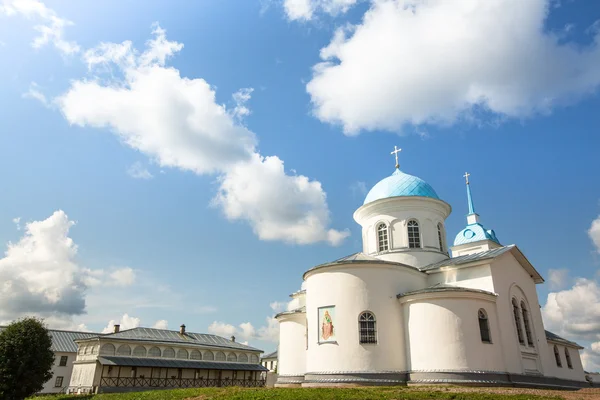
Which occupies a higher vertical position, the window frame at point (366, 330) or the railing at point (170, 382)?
the window frame at point (366, 330)

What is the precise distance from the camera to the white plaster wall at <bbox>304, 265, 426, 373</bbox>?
753 inches

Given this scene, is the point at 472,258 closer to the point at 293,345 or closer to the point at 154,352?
the point at 293,345

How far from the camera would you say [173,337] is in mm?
40406

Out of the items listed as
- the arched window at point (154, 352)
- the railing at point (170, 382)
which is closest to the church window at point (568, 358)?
the railing at point (170, 382)

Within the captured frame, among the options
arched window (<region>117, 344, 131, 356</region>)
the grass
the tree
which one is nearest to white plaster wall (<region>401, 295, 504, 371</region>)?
the grass

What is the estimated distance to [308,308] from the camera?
21.3 metres

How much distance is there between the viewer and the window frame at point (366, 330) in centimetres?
1934

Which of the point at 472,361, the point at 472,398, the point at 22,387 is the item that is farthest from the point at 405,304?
the point at 22,387

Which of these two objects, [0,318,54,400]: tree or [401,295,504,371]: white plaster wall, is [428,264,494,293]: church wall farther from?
[0,318,54,400]: tree

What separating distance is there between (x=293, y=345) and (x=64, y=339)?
3238 centimetres

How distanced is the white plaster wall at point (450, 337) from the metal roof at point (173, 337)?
86.6 ft

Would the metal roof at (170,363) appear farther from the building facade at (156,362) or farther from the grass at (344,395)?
the grass at (344,395)

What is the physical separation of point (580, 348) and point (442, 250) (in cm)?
1261

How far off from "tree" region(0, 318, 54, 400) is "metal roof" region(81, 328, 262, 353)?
9420mm
